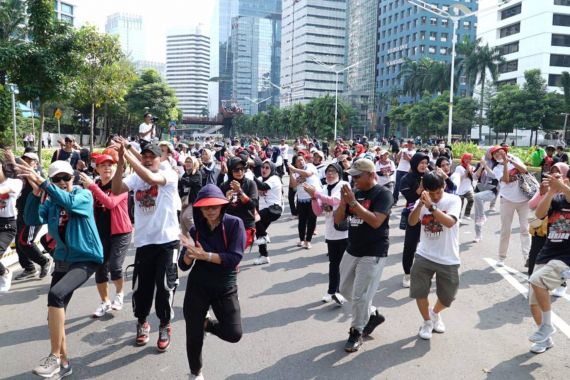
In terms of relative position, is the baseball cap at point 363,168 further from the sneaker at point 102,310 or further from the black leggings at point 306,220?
the black leggings at point 306,220

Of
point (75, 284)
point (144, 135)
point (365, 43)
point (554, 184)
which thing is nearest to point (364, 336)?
point (554, 184)

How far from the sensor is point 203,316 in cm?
374

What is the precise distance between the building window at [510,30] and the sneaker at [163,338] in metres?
75.5

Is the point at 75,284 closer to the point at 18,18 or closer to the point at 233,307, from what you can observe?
the point at 233,307

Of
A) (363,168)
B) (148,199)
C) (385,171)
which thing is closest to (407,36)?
(385,171)

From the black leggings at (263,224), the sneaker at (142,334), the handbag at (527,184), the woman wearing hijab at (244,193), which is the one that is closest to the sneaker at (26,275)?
the woman wearing hijab at (244,193)

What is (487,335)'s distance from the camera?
5.03 metres

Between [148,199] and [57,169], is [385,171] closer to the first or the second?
[148,199]

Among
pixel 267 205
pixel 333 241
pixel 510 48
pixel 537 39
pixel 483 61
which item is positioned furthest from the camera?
pixel 510 48

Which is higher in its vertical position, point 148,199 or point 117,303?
point 148,199

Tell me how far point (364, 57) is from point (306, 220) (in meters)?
110

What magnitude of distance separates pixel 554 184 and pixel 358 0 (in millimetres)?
120215

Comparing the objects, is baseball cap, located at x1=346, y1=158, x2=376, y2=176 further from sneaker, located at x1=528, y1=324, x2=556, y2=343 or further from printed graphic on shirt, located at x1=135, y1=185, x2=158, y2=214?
sneaker, located at x1=528, y1=324, x2=556, y2=343

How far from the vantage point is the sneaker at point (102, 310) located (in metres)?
5.38
